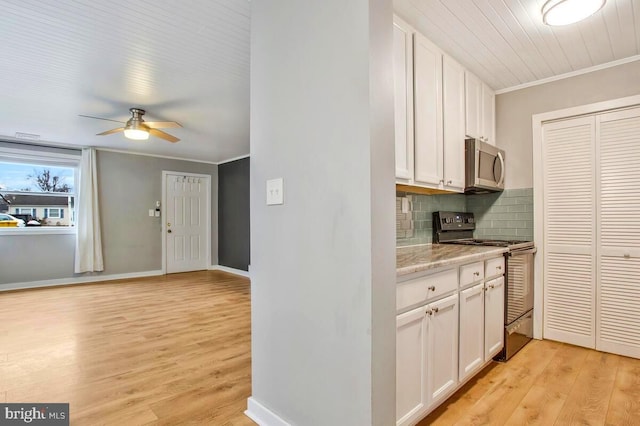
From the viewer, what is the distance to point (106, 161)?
5777 mm

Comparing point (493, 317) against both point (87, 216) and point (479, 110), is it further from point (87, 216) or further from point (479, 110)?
point (87, 216)

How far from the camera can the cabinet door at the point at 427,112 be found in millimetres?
2148

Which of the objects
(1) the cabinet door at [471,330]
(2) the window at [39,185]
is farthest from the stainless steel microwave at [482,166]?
(2) the window at [39,185]

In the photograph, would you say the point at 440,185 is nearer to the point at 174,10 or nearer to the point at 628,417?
the point at 628,417

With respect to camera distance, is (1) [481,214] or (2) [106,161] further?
(2) [106,161]

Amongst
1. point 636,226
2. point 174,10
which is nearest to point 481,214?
point 636,226

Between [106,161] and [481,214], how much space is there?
20.2 feet

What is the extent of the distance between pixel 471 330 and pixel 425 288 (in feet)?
2.24

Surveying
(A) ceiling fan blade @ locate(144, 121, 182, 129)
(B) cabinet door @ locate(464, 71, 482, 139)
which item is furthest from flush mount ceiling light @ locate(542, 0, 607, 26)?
(A) ceiling fan blade @ locate(144, 121, 182, 129)

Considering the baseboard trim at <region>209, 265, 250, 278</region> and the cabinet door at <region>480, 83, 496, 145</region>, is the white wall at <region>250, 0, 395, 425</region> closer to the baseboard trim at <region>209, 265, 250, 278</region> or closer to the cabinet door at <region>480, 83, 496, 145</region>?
the cabinet door at <region>480, 83, 496, 145</region>

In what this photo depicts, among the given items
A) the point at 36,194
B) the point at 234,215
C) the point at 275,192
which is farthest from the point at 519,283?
the point at 36,194

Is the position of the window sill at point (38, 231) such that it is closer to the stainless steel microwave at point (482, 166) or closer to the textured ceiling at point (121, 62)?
the textured ceiling at point (121, 62)

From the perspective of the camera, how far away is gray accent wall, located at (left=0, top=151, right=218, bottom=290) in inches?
200

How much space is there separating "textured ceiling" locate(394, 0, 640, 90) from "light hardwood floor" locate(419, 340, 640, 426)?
2395mm
